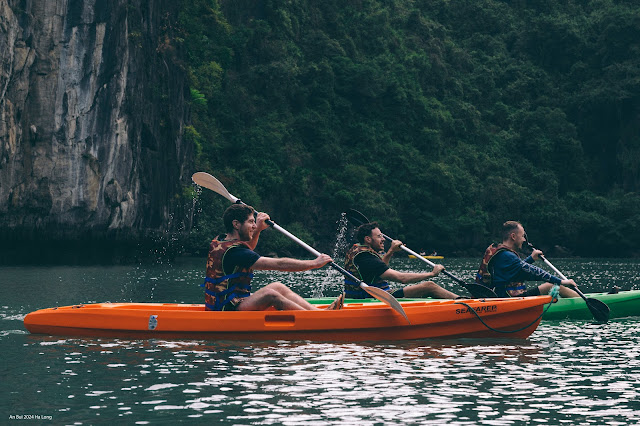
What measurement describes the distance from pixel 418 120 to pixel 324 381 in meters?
54.3

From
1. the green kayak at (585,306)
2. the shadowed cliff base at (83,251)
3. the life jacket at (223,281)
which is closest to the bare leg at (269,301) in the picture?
the life jacket at (223,281)

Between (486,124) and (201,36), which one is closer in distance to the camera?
(201,36)

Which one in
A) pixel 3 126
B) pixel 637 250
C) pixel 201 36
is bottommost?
pixel 637 250

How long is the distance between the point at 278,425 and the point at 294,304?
4284 mm

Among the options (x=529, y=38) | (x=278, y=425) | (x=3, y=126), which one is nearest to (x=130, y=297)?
(x=278, y=425)

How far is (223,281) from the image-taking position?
391 inches

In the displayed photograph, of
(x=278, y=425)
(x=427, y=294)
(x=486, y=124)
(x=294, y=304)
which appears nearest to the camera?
(x=278, y=425)

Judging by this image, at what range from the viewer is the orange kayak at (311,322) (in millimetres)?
10086

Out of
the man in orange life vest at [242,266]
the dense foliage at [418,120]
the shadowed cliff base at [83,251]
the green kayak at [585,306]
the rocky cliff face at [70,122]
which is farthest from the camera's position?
the dense foliage at [418,120]

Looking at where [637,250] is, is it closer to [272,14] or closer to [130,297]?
[272,14]

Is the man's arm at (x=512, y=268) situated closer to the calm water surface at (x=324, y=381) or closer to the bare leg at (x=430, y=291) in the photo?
the calm water surface at (x=324, y=381)

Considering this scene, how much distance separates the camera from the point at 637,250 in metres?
56.6

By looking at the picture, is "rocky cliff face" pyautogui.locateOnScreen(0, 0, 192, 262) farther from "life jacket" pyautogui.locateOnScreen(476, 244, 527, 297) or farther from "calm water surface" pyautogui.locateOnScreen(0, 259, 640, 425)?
"life jacket" pyautogui.locateOnScreen(476, 244, 527, 297)

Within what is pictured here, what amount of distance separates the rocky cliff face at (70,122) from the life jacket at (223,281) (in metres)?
22.4
